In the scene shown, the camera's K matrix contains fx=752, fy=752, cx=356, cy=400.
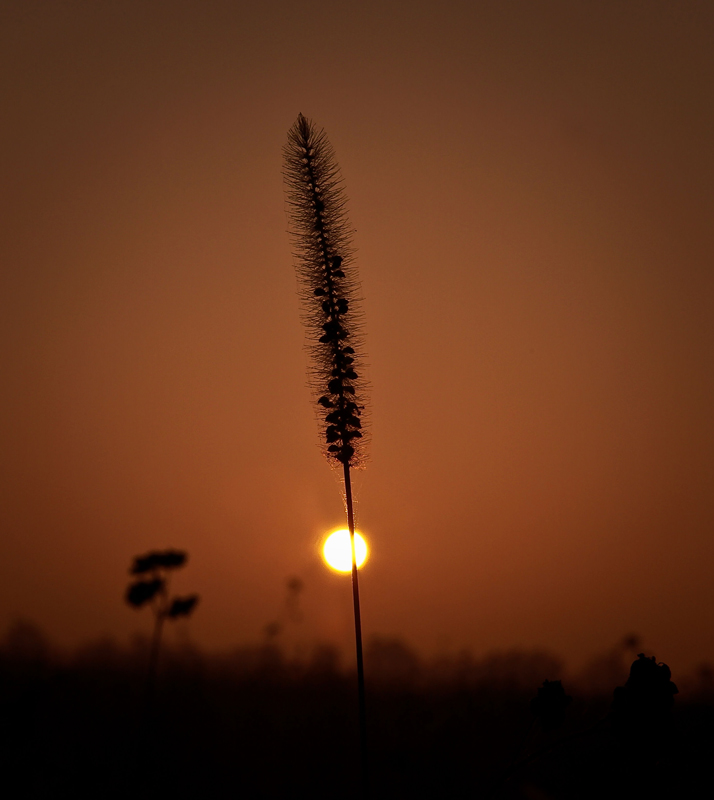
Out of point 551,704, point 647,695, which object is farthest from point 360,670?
point 647,695

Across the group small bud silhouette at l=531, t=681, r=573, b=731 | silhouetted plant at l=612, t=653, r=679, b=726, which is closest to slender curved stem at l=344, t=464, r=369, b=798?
small bud silhouette at l=531, t=681, r=573, b=731

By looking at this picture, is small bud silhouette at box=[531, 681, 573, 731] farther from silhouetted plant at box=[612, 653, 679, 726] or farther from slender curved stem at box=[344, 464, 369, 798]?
slender curved stem at box=[344, 464, 369, 798]

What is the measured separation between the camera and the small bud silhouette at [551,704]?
6105 mm

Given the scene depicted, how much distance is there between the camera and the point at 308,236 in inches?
327

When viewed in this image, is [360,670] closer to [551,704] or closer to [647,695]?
[551,704]

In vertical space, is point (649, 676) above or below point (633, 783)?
above

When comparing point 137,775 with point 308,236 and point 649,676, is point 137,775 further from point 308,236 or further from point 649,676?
point 308,236

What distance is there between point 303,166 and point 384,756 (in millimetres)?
8705

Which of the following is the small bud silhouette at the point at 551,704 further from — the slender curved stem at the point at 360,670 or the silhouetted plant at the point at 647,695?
the slender curved stem at the point at 360,670

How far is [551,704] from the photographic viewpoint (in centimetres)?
618

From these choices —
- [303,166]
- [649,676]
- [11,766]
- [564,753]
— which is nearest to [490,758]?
[564,753]

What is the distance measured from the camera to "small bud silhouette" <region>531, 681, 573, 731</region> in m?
6.11

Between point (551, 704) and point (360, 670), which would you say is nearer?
point (360, 670)

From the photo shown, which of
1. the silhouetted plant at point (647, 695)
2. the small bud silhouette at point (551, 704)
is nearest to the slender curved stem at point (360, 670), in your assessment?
the small bud silhouette at point (551, 704)
